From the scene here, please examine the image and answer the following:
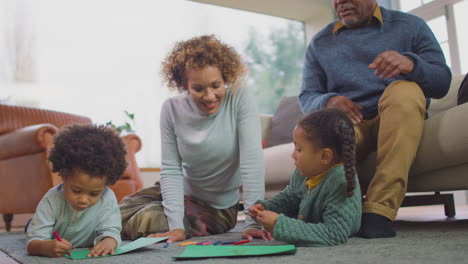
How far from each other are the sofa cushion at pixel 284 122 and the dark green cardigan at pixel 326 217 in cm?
164

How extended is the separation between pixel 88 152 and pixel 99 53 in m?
2.96

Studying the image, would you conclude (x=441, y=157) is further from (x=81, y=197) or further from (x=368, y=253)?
(x=81, y=197)

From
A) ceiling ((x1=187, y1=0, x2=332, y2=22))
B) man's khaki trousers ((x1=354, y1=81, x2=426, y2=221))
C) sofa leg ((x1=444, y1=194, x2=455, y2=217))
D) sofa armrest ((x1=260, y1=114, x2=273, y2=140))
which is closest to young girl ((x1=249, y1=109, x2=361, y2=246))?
man's khaki trousers ((x1=354, y1=81, x2=426, y2=221))

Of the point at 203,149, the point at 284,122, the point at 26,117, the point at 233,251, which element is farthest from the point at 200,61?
the point at 26,117

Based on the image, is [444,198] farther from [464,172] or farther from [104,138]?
[104,138]

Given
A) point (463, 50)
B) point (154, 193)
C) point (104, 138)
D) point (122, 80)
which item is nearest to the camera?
point (104, 138)

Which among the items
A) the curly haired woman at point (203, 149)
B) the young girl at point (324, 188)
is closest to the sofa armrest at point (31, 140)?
the curly haired woman at point (203, 149)

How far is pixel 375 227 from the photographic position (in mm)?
1235

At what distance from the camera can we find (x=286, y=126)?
299 centimetres

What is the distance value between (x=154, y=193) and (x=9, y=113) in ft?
5.66

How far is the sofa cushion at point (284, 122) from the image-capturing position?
9.70 ft

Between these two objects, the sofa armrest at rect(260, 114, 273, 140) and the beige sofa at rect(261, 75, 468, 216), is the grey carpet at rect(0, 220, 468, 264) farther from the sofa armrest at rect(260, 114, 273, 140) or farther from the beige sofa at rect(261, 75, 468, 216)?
the sofa armrest at rect(260, 114, 273, 140)

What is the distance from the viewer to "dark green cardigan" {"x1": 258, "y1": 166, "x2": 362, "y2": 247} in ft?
3.64

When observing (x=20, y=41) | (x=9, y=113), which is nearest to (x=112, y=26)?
(x=20, y=41)
